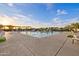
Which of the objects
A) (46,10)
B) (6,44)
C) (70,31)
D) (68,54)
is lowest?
(68,54)

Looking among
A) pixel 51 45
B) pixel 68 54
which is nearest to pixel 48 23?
pixel 51 45

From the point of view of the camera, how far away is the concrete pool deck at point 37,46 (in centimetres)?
178

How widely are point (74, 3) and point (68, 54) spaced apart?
1.66ft

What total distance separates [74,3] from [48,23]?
0.32 m

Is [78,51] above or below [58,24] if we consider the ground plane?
below

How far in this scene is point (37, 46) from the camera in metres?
1.80

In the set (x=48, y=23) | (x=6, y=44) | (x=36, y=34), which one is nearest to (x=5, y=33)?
(x=6, y=44)

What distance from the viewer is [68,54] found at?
1.78m

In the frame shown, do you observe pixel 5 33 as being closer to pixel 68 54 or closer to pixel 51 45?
pixel 51 45

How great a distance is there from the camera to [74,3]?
1771 mm

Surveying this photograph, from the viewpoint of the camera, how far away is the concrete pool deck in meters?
1.78

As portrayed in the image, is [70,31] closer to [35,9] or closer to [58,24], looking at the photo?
[58,24]

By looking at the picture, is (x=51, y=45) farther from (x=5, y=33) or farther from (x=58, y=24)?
(x=5, y=33)

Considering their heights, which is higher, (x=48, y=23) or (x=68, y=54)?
(x=48, y=23)
